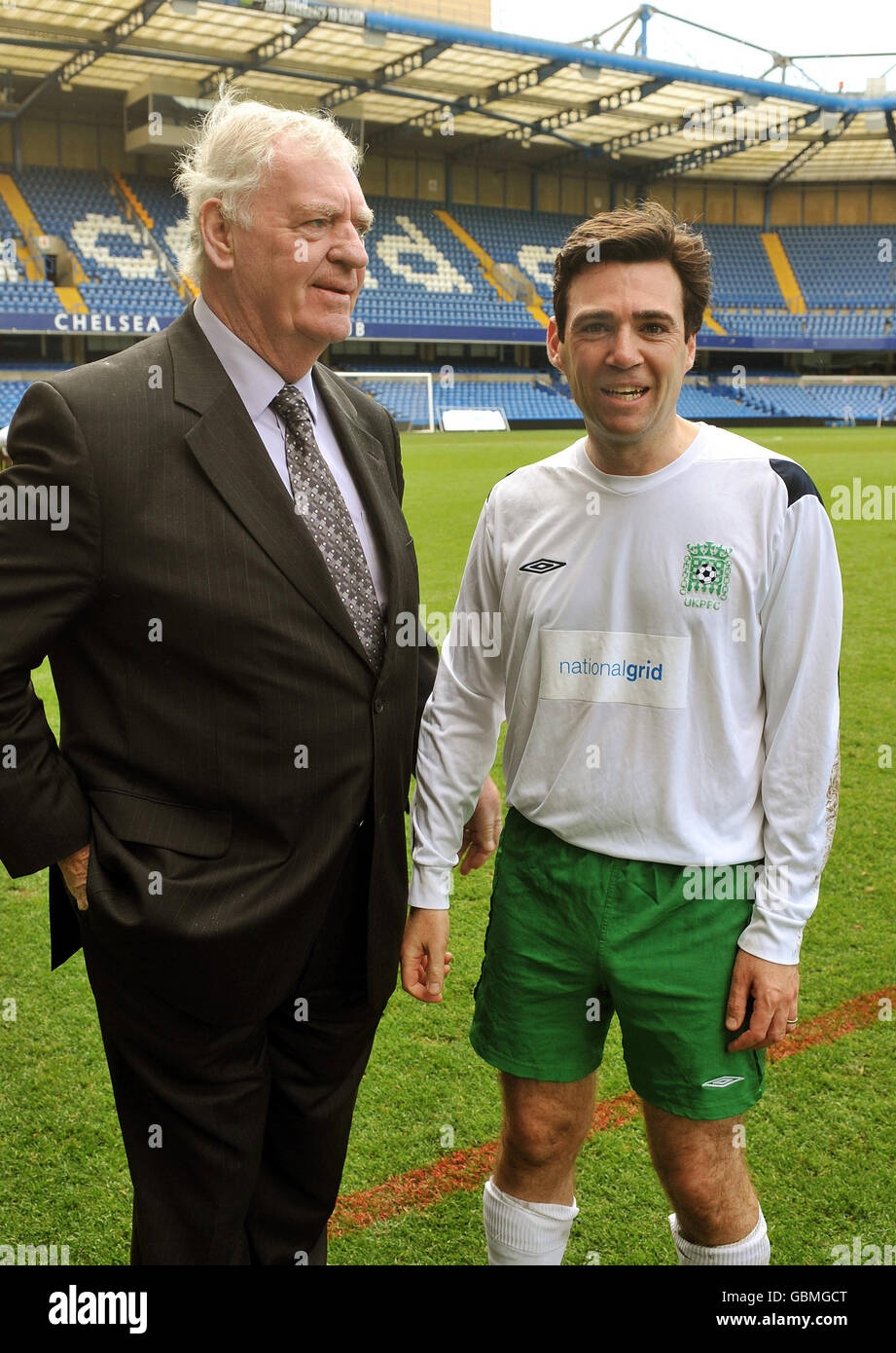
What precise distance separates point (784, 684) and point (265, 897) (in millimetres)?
994

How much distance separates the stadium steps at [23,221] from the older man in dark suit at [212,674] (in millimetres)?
33211

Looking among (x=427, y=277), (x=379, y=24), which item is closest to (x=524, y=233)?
(x=427, y=277)

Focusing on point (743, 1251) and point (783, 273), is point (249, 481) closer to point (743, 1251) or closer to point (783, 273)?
point (743, 1251)

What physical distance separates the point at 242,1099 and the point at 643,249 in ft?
5.65

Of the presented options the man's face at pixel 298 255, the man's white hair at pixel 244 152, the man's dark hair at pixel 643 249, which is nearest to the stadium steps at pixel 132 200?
the man's white hair at pixel 244 152

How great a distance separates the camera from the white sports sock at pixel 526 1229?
2.24 m

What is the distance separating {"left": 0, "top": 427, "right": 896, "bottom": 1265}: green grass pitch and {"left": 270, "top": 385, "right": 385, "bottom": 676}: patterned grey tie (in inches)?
31.7

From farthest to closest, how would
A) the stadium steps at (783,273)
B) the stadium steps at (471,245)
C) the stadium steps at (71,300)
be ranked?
the stadium steps at (783,273), the stadium steps at (471,245), the stadium steps at (71,300)

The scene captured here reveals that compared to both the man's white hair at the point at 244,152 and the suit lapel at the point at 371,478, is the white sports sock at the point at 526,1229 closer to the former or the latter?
the suit lapel at the point at 371,478

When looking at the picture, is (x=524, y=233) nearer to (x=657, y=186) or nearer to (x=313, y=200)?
(x=657, y=186)

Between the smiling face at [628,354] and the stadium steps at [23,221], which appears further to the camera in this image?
the stadium steps at [23,221]

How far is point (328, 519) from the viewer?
219 centimetres

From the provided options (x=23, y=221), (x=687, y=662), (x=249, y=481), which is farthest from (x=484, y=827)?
(x=23, y=221)
